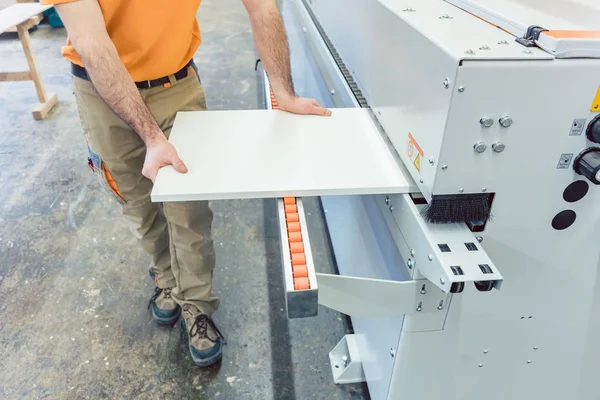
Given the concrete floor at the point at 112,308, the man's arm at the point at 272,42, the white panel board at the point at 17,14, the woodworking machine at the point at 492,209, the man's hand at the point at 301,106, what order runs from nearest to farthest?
1. the woodworking machine at the point at 492,209
2. the man's hand at the point at 301,106
3. the man's arm at the point at 272,42
4. the concrete floor at the point at 112,308
5. the white panel board at the point at 17,14

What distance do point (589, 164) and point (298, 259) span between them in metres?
0.50

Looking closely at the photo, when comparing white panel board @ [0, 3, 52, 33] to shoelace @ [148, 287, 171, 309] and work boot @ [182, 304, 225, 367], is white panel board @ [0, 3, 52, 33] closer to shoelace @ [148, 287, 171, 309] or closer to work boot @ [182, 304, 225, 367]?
shoelace @ [148, 287, 171, 309]

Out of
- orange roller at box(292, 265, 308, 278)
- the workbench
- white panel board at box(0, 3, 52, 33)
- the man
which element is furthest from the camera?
the workbench

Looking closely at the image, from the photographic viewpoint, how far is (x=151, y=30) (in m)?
1.14

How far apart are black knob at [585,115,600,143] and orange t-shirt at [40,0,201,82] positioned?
972 mm

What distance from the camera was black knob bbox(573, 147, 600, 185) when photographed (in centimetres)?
71

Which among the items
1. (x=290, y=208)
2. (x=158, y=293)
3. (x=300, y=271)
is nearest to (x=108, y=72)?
(x=290, y=208)

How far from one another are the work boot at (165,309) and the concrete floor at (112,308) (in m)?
0.03

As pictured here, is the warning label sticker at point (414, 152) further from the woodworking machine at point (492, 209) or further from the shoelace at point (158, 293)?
the shoelace at point (158, 293)

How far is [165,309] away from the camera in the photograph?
160 centimetres

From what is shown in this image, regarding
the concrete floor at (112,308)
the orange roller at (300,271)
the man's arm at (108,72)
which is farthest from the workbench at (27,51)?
the orange roller at (300,271)

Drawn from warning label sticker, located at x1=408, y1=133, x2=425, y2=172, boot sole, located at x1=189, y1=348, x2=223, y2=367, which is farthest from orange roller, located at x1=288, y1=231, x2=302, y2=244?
boot sole, located at x1=189, y1=348, x2=223, y2=367

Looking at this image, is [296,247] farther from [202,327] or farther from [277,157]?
[202,327]

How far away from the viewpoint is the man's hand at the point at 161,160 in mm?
939
